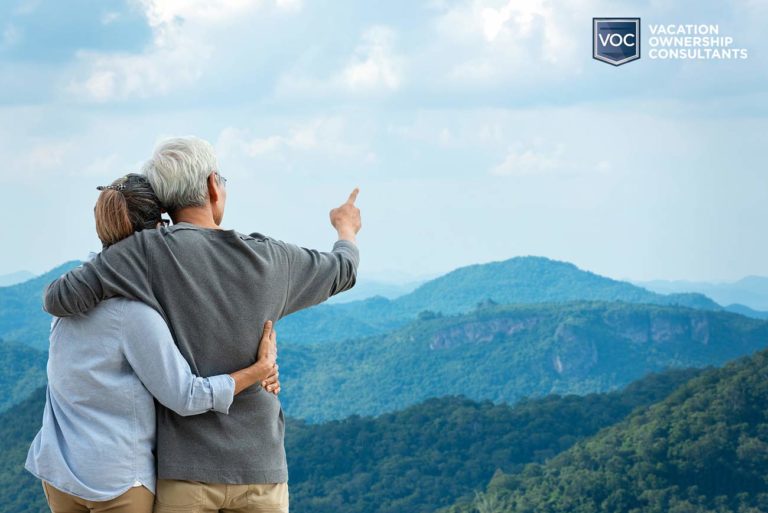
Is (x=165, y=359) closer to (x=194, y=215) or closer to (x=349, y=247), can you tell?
(x=194, y=215)

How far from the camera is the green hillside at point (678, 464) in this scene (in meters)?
18.1

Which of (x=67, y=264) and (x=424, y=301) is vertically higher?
(x=67, y=264)

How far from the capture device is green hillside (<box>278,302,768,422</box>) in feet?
136

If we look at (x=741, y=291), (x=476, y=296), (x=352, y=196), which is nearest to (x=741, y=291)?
(x=741, y=291)

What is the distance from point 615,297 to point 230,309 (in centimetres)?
5612

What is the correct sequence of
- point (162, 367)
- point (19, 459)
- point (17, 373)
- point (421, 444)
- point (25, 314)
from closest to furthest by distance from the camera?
point (162, 367), point (19, 459), point (421, 444), point (17, 373), point (25, 314)

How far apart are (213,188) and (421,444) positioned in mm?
25769

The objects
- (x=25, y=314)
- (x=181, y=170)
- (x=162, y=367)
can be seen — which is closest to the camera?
(x=162, y=367)

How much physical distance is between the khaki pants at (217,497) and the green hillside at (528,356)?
3990 centimetres

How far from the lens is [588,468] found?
19312 mm

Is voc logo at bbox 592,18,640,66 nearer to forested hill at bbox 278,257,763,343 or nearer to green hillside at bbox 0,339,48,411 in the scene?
green hillside at bbox 0,339,48,411

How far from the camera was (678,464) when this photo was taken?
18344 mm

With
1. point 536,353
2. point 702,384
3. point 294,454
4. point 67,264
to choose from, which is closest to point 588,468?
point 702,384

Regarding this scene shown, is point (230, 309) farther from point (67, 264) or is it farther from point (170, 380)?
point (67, 264)
